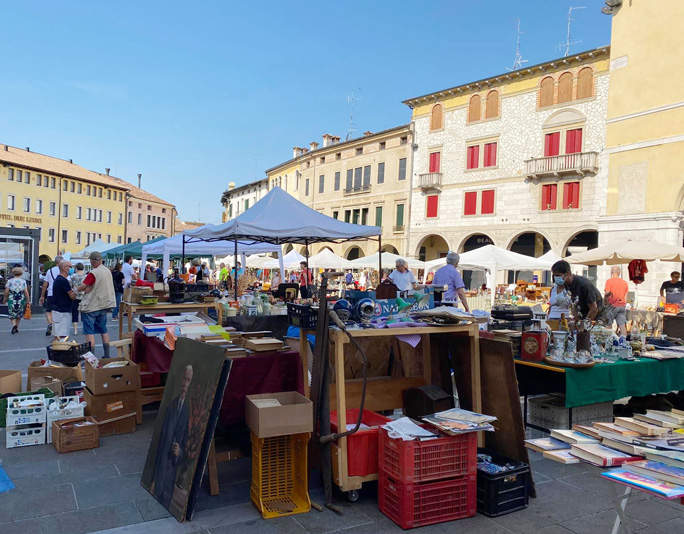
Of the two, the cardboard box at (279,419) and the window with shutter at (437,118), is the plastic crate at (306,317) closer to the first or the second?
the cardboard box at (279,419)

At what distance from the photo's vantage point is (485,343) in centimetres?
388

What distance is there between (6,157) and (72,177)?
631cm

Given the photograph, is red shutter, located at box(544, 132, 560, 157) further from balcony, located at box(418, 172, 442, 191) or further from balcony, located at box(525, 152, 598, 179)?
balcony, located at box(418, 172, 442, 191)

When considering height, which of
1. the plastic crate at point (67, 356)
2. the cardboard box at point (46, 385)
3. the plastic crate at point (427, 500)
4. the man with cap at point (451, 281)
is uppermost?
the man with cap at point (451, 281)

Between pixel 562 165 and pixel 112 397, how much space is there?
72.9 feet

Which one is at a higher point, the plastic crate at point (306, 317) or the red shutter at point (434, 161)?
the red shutter at point (434, 161)

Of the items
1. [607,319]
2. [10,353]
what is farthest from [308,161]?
[607,319]

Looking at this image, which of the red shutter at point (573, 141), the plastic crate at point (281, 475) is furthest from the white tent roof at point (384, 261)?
the plastic crate at point (281, 475)

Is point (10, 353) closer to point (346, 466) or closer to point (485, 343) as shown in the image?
point (346, 466)

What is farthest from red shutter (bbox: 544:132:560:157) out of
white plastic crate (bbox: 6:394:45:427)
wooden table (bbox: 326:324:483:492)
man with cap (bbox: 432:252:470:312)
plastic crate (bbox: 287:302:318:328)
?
white plastic crate (bbox: 6:394:45:427)

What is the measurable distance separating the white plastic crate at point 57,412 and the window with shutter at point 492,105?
24758 mm

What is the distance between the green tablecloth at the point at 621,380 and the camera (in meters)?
4.24

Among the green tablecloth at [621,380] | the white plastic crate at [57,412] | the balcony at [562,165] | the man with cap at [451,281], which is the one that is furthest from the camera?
the balcony at [562,165]

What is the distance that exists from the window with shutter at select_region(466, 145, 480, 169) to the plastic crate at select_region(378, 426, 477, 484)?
2478 cm
